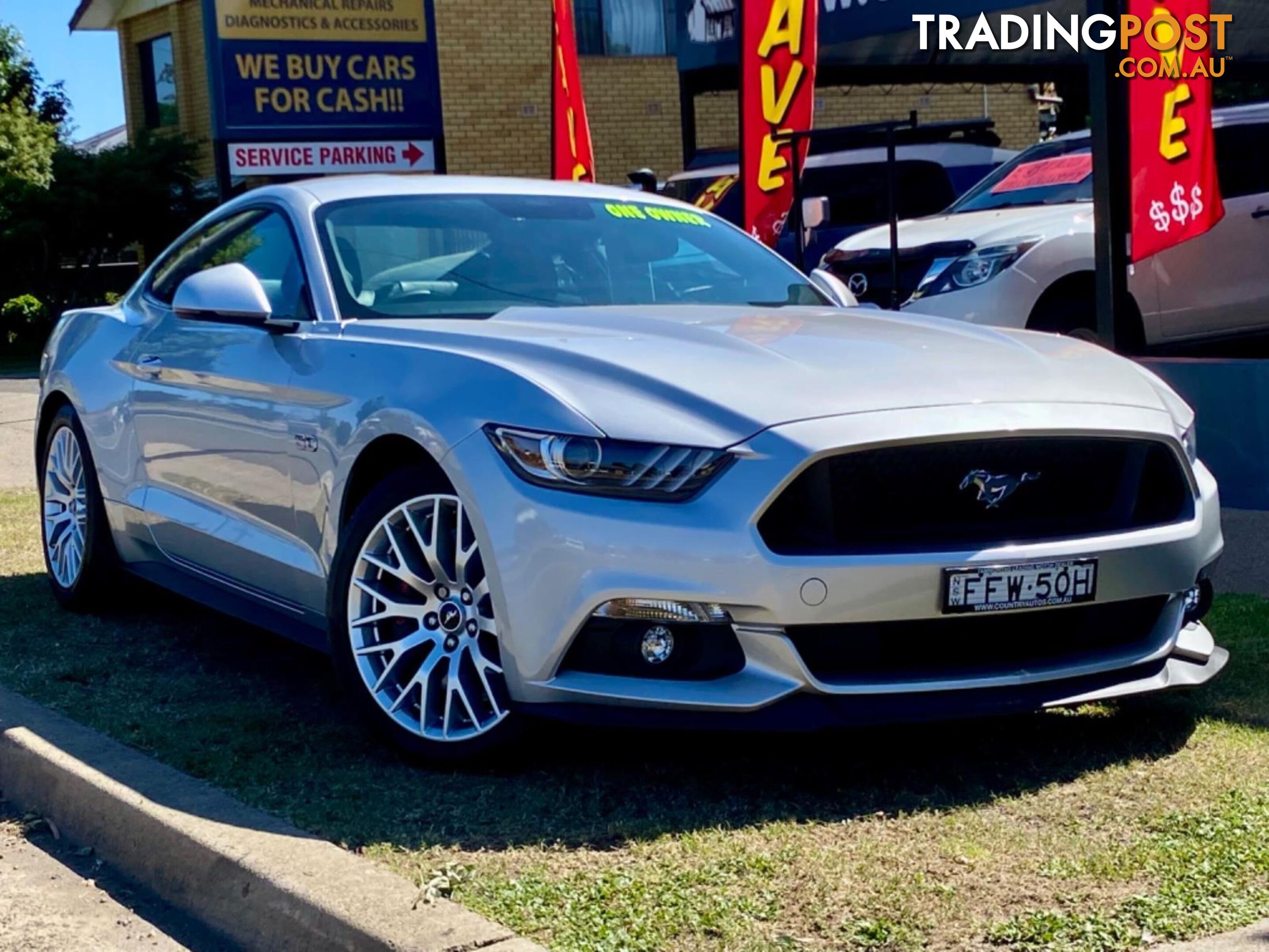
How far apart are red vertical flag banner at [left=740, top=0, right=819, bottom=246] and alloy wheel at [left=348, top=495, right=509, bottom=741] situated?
6.03 meters

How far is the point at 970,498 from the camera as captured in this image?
3.98 metres

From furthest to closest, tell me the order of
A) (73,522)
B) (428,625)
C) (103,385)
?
(73,522), (103,385), (428,625)

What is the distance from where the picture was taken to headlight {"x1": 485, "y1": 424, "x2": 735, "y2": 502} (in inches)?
149

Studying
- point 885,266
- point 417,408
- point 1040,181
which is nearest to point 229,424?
point 417,408

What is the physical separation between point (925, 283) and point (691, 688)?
6.32m

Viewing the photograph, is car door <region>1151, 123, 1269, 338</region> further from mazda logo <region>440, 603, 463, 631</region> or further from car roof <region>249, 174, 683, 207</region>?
mazda logo <region>440, 603, 463, 631</region>

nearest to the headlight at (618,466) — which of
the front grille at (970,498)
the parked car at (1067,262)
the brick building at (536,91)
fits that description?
the front grille at (970,498)

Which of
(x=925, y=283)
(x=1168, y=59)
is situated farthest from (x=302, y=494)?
(x=925, y=283)

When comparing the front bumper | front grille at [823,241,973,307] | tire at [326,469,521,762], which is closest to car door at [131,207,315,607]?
tire at [326,469,521,762]

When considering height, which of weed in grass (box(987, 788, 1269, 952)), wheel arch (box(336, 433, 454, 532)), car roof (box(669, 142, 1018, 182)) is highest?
car roof (box(669, 142, 1018, 182))

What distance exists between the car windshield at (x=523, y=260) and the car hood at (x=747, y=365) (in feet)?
0.75

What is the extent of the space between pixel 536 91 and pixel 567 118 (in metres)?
13.0

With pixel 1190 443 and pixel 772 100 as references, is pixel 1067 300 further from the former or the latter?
pixel 1190 443

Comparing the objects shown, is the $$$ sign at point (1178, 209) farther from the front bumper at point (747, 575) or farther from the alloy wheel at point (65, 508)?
the alloy wheel at point (65, 508)
